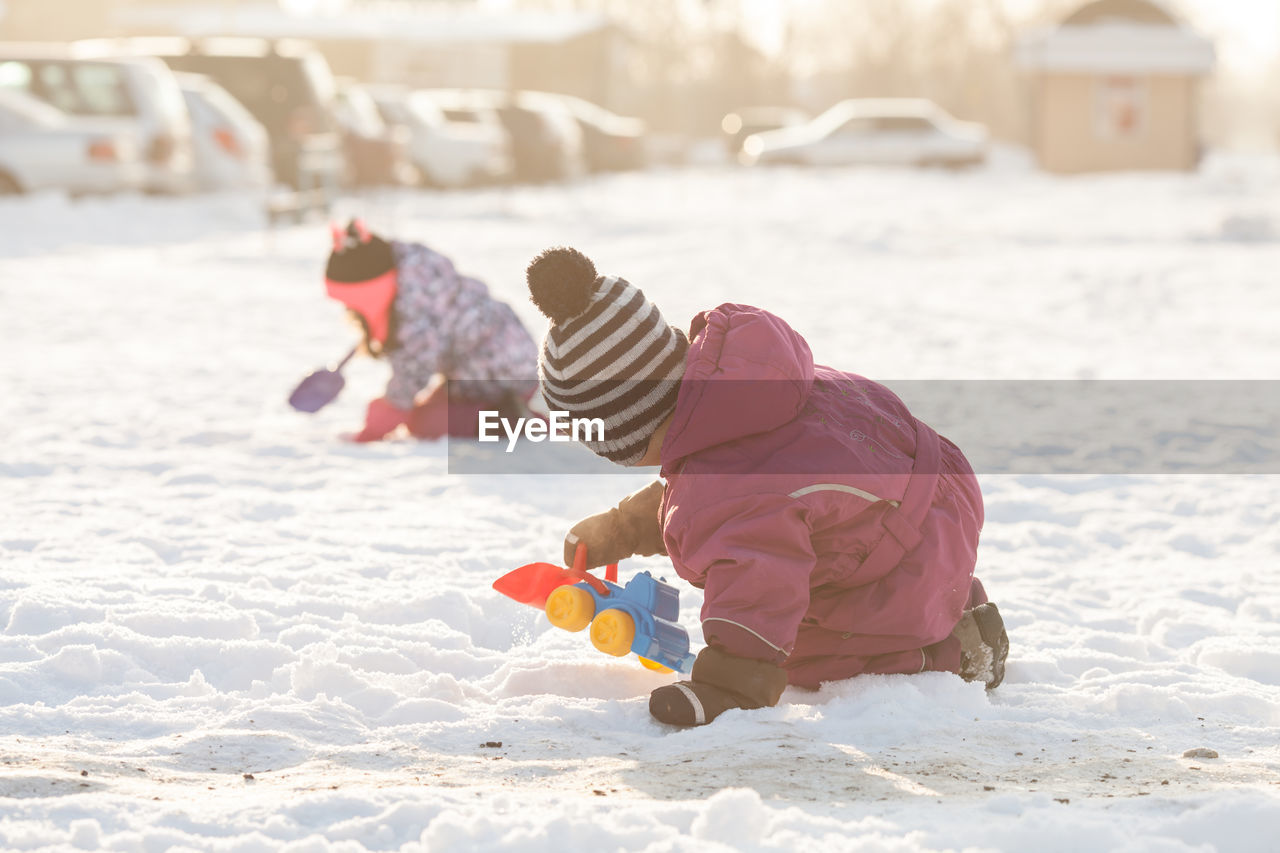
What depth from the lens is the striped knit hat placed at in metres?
2.88

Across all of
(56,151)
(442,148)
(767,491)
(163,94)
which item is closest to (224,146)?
(163,94)

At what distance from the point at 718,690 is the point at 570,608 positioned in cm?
35

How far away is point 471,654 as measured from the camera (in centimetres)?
337

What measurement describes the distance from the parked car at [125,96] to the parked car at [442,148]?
6.62 meters

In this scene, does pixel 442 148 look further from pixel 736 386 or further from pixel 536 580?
pixel 736 386

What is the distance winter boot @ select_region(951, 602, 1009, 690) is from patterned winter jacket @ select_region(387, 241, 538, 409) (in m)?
2.85

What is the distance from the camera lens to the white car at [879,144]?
29.9 meters

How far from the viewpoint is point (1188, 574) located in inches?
172

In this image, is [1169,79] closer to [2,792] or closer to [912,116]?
[912,116]

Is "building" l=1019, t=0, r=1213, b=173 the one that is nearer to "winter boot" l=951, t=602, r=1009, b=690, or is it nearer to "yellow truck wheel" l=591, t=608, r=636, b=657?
"winter boot" l=951, t=602, r=1009, b=690

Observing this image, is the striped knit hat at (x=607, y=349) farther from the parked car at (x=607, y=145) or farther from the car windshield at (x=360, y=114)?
the parked car at (x=607, y=145)

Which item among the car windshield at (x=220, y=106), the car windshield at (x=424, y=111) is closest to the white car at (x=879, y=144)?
the car windshield at (x=424, y=111)

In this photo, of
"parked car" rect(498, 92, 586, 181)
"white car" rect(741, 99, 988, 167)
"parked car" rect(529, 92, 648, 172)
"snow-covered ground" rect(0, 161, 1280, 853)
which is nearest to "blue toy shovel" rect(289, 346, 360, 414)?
"snow-covered ground" rect(0, 161, 1280, 853)

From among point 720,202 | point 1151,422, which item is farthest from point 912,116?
point 1151,422
